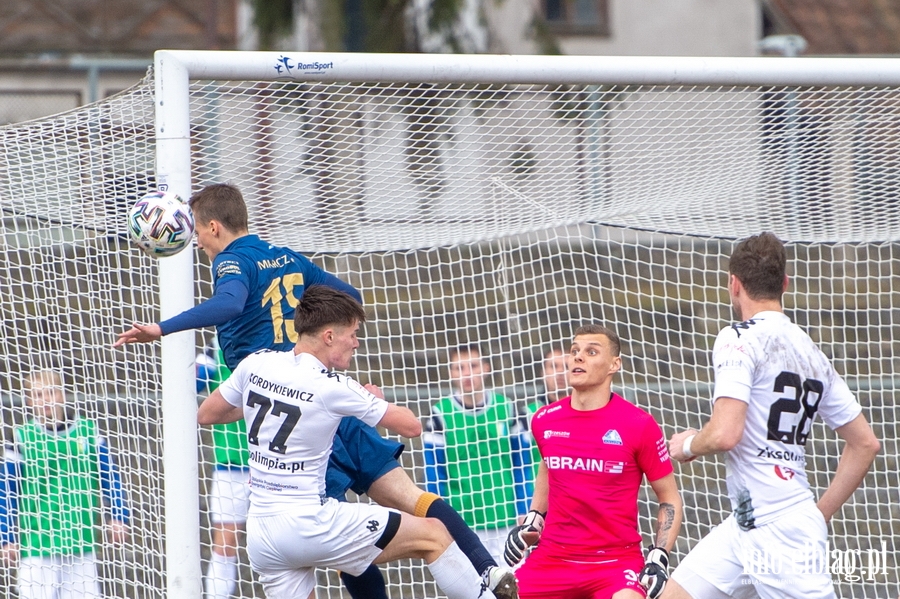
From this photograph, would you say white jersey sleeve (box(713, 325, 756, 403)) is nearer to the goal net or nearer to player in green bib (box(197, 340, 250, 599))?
the goal net

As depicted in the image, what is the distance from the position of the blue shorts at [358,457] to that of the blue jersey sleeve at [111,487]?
125cm

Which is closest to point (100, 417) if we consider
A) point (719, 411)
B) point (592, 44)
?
point (719, 411)

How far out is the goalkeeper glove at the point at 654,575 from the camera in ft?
13.0

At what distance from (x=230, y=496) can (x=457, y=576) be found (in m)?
1.80

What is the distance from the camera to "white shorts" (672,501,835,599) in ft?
11.9

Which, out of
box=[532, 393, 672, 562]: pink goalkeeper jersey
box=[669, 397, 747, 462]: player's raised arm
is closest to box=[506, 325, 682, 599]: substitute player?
box=[532, 393, 672, 562]: pink goalkeeper jersey

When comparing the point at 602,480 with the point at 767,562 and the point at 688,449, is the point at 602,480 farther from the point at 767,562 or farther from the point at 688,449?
the point at 767,562

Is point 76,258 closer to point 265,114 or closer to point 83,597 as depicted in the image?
point 265,114

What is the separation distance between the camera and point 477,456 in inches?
217

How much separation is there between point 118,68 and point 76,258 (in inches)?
265

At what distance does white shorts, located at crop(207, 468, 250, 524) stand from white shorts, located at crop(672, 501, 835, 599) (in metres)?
2.49

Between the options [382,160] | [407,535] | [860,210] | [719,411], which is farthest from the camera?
[860,210]

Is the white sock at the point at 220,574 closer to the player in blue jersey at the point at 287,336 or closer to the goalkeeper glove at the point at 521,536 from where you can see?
the player in blue jersey at the point at 287,336

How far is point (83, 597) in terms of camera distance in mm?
5082
